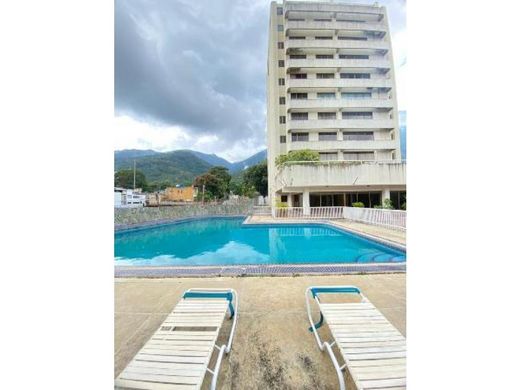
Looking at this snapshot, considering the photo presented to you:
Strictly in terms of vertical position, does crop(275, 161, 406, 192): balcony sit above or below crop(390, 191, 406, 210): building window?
above

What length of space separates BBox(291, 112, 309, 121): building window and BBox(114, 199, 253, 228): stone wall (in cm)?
1148

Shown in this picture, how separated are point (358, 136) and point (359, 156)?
224 centimetres

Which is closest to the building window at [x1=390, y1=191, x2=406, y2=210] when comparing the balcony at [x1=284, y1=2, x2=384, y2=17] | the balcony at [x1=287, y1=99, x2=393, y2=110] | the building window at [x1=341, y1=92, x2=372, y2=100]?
the balcony at [x1=287, y1=99, x2=393, y2=110]

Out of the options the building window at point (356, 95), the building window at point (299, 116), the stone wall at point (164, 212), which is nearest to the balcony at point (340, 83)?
the building window at point (356, 95)

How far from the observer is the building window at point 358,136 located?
24391 mm

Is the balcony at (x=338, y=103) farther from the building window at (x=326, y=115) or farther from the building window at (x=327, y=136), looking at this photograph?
the building window at (x=327, y=136)

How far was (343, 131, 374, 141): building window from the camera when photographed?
24.4 m

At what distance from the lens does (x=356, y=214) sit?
1349 centimetres

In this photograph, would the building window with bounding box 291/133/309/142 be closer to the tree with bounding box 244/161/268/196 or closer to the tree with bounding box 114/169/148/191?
the tree with bounding box 244/161/268/196

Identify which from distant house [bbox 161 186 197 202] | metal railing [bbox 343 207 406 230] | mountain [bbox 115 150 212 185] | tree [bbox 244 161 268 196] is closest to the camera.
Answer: metal railing [bbox 343 207 406 230]
